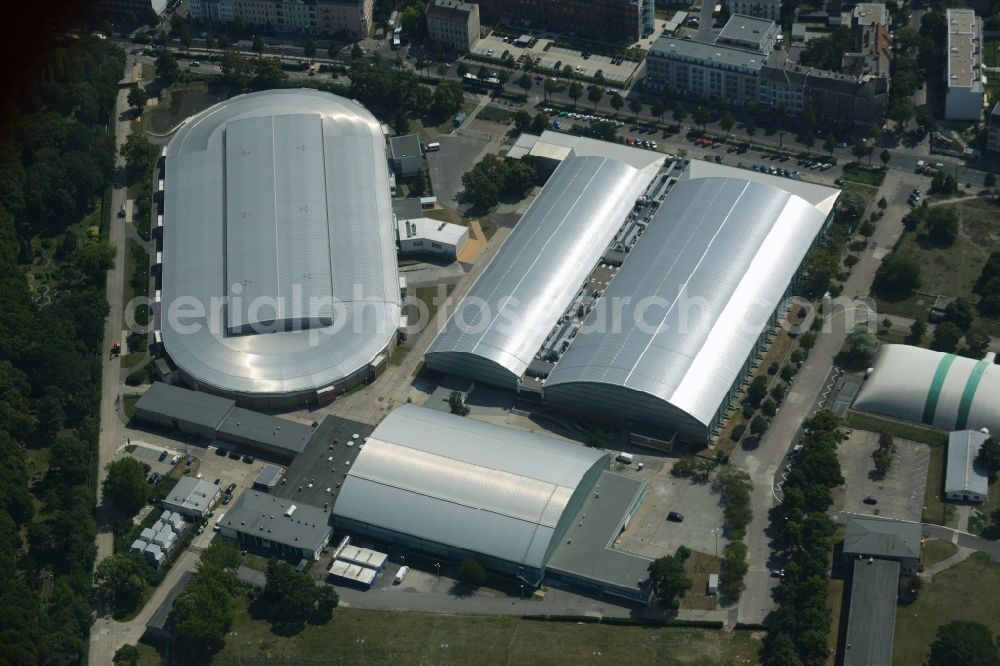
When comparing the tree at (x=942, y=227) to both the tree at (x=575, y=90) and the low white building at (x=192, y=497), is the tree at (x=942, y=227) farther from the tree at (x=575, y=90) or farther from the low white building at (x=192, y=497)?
the low white building at (x=192, y=497)

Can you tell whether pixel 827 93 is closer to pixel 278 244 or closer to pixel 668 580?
pixel 278 244

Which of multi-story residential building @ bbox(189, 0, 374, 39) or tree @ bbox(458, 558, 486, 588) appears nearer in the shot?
tree @ bbox(458, 558, 486, 588)

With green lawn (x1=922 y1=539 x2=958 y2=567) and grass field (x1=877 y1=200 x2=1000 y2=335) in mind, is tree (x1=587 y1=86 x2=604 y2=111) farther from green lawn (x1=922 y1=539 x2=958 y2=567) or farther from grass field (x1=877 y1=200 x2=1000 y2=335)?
green lawn (x1=922 y1=539 x2=958 y2=567)

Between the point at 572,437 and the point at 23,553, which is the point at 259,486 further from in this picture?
the point at 572,437

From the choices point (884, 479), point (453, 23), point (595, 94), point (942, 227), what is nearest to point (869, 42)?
point (595, 94)

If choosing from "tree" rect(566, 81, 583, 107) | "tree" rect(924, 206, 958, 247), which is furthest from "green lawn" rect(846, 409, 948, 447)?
"tree" rect(566, 81, 583, 107)

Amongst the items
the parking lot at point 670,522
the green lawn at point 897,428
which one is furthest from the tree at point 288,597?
the green lawn at point 897,428

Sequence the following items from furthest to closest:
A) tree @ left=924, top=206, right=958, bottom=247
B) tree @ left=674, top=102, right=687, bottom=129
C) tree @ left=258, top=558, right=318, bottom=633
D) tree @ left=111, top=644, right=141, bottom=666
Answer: tree @ left=674, top=102, right=687, bottom=129 < tree @ left=924, top=206, right=958, bottom=247 < tree @ left=258, top=558, right=318, bottom=633 < tree @ left=111, top=644, right=141, bottom=666
